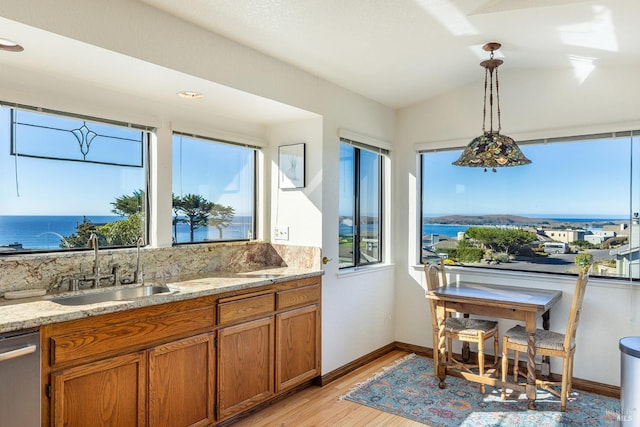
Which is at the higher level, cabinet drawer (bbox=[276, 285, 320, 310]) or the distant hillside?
the distant hillside

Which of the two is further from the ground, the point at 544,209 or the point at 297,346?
the point at 544,209

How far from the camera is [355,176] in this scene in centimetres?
417

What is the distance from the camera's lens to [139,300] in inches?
89.0

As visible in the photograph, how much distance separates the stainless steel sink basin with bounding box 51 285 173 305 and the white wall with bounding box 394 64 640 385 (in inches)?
102

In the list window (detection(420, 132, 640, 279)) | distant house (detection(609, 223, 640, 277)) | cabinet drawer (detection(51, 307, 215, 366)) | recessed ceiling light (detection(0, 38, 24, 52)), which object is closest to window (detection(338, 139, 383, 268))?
window (detection(420, 132, 640, 279))

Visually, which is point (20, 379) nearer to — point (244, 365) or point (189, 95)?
point (244, 365)

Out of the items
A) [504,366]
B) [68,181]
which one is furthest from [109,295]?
[504,366]

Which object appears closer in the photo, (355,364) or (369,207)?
(355,364)

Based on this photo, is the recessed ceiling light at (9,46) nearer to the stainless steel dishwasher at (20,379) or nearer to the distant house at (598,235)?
the stainless steel dishwasher at (20,379)

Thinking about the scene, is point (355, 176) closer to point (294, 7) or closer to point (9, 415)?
point (294, 7)

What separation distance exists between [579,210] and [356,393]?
2397mm

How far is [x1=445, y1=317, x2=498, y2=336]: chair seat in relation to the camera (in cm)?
347

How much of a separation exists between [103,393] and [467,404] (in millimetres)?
2458

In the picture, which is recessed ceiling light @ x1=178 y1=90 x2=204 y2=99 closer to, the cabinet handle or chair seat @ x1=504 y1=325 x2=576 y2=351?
the cabinet handle
